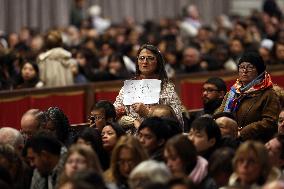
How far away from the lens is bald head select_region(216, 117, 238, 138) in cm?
1265

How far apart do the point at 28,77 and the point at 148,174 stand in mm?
8290

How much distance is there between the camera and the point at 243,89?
13781mm

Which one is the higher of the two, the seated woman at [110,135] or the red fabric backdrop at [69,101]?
the seated woman at [110,135]

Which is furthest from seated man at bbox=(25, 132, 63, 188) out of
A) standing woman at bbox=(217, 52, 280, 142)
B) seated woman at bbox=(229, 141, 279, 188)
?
standing woman at bbox=(217, 52, 280, 142)

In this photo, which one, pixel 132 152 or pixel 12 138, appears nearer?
pixel 132 152

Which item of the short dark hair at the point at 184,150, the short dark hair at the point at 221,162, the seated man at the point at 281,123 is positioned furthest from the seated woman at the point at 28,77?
the short dark hair at the point at 184,150

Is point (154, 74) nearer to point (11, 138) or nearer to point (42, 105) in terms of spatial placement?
point (11, 138)

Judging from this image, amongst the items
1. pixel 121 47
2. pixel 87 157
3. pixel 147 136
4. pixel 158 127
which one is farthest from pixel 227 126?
pixel 121 47

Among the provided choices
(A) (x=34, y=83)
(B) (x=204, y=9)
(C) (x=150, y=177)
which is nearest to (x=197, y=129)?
(C) (x=150, y=177)

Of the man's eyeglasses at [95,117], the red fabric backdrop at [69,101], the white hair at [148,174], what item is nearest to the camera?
the white hair at [148,174]

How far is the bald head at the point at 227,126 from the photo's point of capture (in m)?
12.6

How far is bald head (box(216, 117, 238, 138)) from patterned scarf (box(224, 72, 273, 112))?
40.4 inches

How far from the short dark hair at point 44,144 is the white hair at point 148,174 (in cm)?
135

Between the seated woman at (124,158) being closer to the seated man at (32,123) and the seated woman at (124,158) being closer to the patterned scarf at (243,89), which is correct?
the seated man at (32,123)
